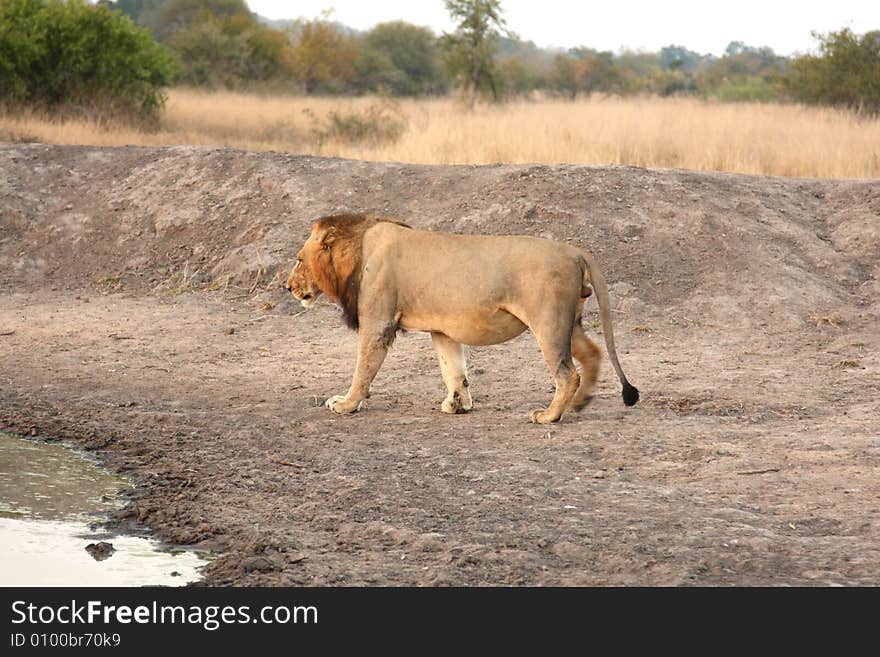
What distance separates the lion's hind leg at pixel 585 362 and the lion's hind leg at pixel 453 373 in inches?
29.1

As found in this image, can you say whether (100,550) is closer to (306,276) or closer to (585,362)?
(306,276)

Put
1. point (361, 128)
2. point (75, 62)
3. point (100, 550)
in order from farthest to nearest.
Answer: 1. point (75, 62)
2. point (361, 128)
3. point (100, 550)

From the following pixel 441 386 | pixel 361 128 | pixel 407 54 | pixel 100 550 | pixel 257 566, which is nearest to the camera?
pixel 257 566

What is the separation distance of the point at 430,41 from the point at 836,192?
39615mm

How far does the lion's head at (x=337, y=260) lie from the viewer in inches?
327

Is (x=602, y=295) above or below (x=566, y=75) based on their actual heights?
below

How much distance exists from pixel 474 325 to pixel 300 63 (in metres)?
35.2

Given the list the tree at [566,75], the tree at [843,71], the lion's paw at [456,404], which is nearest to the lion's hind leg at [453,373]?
the lion's paw at [456,404]

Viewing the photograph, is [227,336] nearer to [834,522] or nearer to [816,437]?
[816,437]

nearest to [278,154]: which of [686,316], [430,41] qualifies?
[686,316]

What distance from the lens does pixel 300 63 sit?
137 feet

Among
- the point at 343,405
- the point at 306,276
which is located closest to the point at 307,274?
the point at 306,276

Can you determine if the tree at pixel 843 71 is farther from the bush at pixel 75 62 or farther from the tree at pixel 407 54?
the tree at pixel 407 54

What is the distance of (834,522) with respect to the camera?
20.0ft
